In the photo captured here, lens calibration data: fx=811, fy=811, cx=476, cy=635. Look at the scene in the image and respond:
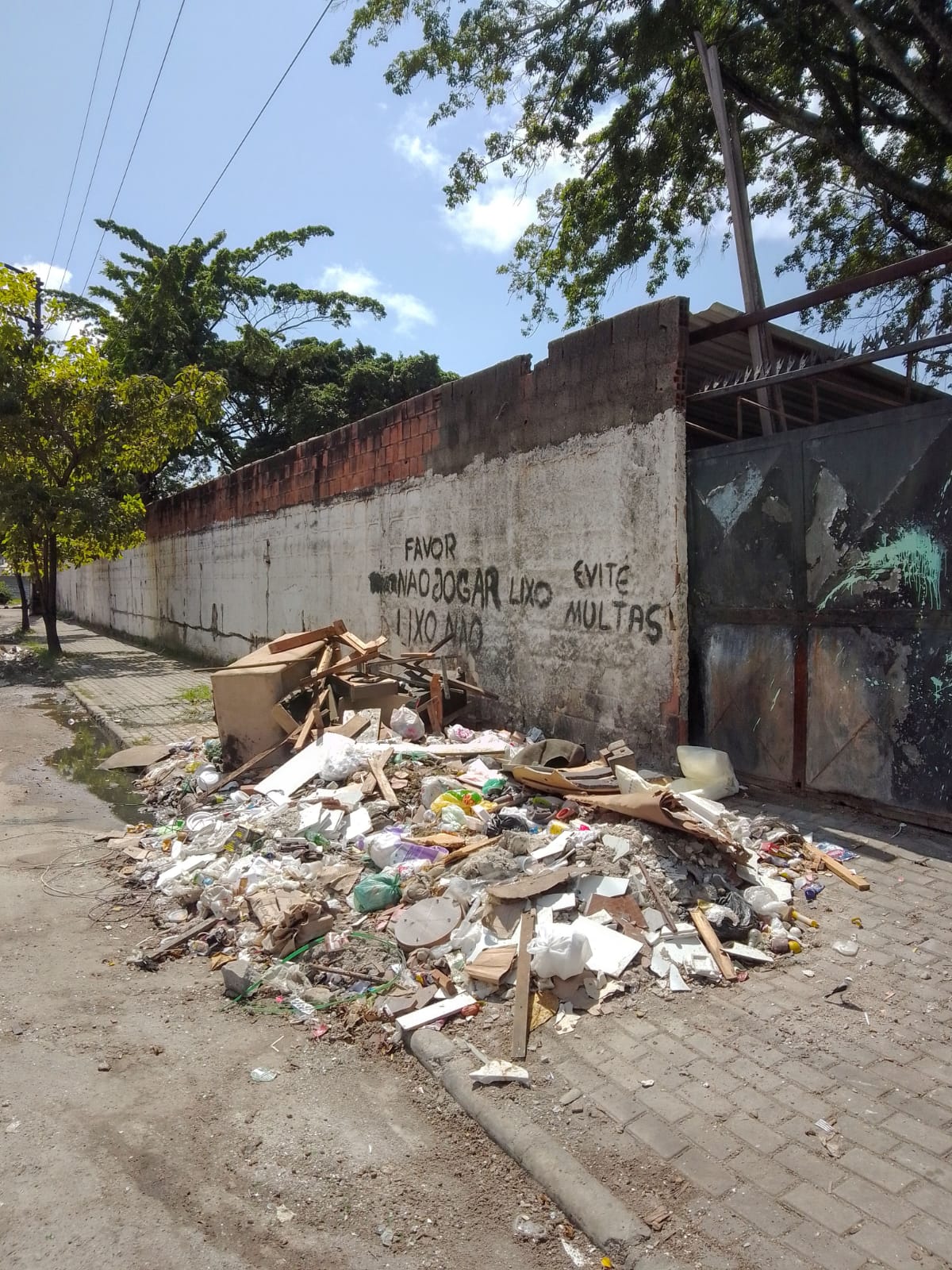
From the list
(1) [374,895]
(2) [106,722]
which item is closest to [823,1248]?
(1) [374,895]

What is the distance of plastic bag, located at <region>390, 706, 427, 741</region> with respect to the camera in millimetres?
7016

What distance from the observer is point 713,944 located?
3562 millimetres

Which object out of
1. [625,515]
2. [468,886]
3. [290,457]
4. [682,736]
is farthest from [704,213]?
[468,886]

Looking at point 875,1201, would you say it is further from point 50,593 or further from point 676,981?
point 50,593

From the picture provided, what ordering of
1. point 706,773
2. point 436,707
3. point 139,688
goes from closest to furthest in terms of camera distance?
point 706,773
point 436,707
point 139,688

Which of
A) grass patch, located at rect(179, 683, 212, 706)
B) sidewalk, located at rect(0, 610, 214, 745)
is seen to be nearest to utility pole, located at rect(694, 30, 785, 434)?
sidewalk, located at rect(0, 610, 214, 745)

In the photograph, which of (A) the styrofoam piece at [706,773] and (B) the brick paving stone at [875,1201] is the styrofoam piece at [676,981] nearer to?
(B) the brick paving stone at [875,1201]

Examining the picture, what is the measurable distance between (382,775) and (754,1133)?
3659mm

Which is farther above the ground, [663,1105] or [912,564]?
Result: [912,564]

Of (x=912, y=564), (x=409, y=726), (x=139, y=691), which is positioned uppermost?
(x=912, y=564)

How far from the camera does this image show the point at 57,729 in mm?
10609

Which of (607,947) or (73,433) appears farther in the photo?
(73,433)

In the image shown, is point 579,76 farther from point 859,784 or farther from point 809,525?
point 859,784

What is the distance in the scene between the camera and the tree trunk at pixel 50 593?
17625mm
